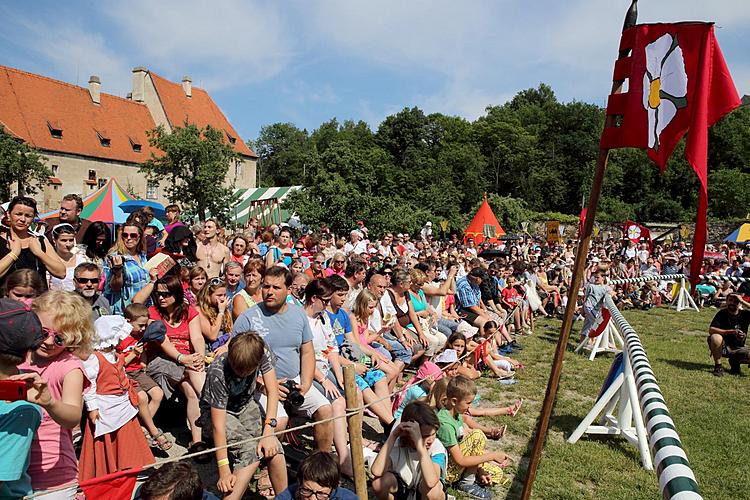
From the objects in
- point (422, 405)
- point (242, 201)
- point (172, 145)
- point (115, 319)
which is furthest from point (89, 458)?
point (242, 201)

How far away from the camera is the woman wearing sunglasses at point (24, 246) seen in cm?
473

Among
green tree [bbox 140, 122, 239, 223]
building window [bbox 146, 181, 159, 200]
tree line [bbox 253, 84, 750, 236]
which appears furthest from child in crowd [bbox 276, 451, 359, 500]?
building window [bbox 146, 181, 159, 200]

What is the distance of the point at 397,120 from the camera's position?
68938 millimetres

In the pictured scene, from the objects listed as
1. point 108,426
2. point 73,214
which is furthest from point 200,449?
point 73,214

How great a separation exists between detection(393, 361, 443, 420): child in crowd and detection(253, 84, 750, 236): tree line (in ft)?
74.3

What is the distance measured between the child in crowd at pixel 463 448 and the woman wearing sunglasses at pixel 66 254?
154 inches

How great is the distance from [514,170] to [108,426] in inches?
2472

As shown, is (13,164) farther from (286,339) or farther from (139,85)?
(139,85)

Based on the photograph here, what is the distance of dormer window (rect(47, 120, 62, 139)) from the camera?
45.0 metres

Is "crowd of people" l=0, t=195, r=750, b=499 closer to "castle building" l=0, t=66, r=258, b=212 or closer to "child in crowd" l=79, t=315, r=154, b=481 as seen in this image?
"child in crowd" l=79, t=315, r=154, b=481

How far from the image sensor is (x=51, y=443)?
271 cm

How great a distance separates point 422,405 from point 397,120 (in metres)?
67.5

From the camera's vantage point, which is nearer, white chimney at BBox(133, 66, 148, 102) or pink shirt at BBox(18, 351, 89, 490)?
pink shirt at BBox(18, 351, 89, 490)

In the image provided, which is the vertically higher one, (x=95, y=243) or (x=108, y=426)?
(x=95, y=243)
